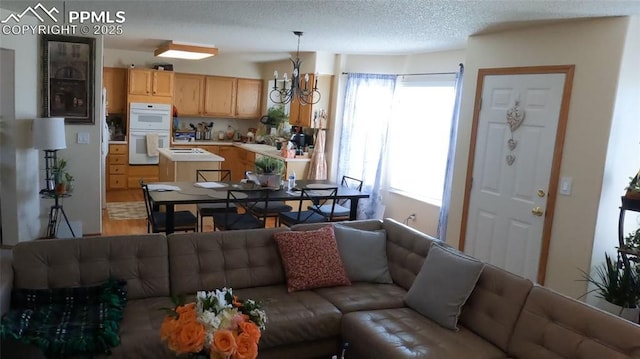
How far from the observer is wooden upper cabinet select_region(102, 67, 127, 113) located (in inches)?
320

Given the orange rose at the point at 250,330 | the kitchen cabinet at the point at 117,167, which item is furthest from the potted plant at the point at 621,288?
the kitchen cabinet at the point at 117,167

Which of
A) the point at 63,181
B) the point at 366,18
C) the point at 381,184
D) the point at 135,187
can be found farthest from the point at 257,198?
the point at 135,187

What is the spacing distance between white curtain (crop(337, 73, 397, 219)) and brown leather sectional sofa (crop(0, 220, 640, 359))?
3.28 meters

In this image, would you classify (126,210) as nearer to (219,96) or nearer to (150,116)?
(150,116)

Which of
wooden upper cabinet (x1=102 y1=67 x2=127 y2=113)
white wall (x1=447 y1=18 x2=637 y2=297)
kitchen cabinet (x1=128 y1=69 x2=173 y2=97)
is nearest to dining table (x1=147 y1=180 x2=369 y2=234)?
white wall (x1=447 y1=18 x2=637 y2=297)

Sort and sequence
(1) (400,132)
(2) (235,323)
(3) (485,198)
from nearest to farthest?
1. (2) (235,323)
2. (3) (485,198)
3. (1) (400,132)

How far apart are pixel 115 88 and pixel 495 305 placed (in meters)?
7.34

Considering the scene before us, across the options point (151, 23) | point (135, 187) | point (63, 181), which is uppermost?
point (151, 23)

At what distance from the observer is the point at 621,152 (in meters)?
3.55

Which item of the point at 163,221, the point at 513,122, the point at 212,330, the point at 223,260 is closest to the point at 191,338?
the point at 212,330

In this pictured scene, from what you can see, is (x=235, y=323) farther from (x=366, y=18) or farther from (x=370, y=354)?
(x=366, y=18)

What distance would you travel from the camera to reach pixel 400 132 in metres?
6.45

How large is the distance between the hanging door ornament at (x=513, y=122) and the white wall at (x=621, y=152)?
771mm

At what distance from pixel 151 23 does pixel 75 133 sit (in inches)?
59.0
